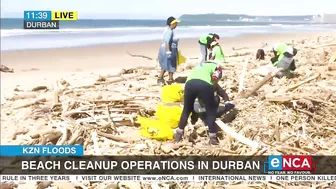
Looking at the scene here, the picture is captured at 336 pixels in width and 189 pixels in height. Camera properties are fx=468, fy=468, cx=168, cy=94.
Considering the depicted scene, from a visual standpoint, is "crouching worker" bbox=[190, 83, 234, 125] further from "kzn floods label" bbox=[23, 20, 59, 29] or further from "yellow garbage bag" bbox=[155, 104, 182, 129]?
"kzn floods label" bbox=[23, 20, 59, 29]

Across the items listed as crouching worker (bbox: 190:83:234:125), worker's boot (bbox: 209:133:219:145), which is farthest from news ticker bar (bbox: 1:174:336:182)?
crouching worker (bbox: 190:83:234:125)

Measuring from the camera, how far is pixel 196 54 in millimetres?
6238

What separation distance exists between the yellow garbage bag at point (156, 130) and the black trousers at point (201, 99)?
0.14 metres

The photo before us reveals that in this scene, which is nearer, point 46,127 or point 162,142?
point 162,142

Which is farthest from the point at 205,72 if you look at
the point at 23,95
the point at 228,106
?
the point at 23,95

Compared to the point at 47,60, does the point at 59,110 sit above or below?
Answer: below

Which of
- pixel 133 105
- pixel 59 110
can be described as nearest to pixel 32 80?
pixel 59 110

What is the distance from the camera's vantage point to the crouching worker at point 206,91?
3.88m

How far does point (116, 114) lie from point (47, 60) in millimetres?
4647

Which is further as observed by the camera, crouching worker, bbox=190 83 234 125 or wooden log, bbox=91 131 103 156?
crouching worker, bbox=190 83 234 125

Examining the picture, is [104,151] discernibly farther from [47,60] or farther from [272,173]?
[47,60]

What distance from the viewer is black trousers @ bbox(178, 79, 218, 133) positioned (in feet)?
12.7

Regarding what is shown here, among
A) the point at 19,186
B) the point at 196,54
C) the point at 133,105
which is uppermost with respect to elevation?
the point at 196,54

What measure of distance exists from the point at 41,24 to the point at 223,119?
1777mm
